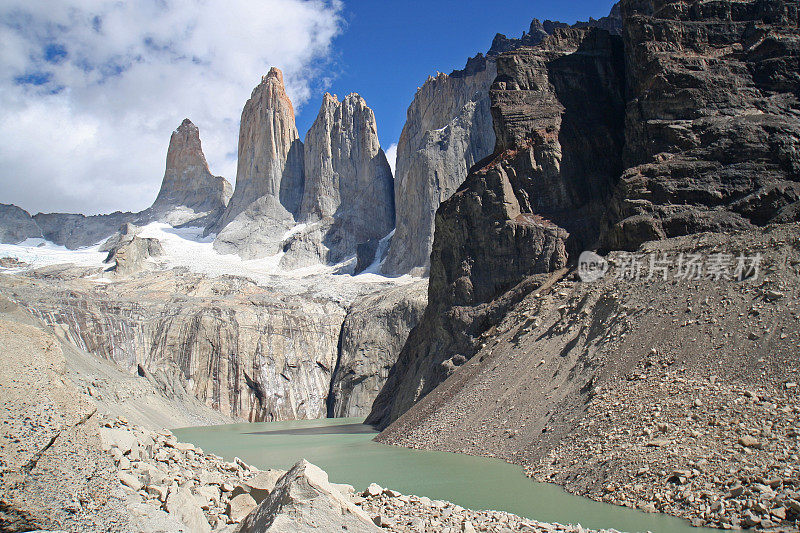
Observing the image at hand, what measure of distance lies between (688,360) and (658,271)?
632cm

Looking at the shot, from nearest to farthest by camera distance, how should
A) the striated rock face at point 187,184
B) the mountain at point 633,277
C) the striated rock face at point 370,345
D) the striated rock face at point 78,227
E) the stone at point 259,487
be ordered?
the stone at point 259,487 → the mountain at point 633,277 → the striated rock face at point 370,345 → the striated rock face at point 78,227 → the striated rock face at point 187,184

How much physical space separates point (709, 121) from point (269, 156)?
90051 mm

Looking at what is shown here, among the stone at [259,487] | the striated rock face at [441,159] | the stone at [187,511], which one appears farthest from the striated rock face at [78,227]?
the stone at [187,511]

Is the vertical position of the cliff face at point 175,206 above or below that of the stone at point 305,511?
above

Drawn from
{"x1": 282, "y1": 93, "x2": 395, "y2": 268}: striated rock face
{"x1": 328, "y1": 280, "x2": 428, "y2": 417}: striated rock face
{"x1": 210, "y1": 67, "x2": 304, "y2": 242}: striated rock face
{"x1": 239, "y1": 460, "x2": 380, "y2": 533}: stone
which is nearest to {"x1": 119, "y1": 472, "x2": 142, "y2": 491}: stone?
{"x1": 239, "y1": 460, "x2": 380, "y2": 533}: stone

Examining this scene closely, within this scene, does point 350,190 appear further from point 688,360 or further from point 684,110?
point 688,360

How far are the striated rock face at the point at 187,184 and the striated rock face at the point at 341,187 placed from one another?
27956 millimetres

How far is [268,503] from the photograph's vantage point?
7.61 m

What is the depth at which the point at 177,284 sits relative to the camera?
7219 cm

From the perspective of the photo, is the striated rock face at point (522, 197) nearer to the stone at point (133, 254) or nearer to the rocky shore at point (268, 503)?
the rocky shore at point (268, 503)

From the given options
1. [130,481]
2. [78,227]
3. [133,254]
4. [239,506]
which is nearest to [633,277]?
[239,506]

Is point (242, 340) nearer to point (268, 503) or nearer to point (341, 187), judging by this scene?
point (341, 187)

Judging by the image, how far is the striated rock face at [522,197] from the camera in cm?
3155

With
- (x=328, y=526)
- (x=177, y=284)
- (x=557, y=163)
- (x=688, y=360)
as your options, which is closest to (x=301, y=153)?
(x=177, y=284)
